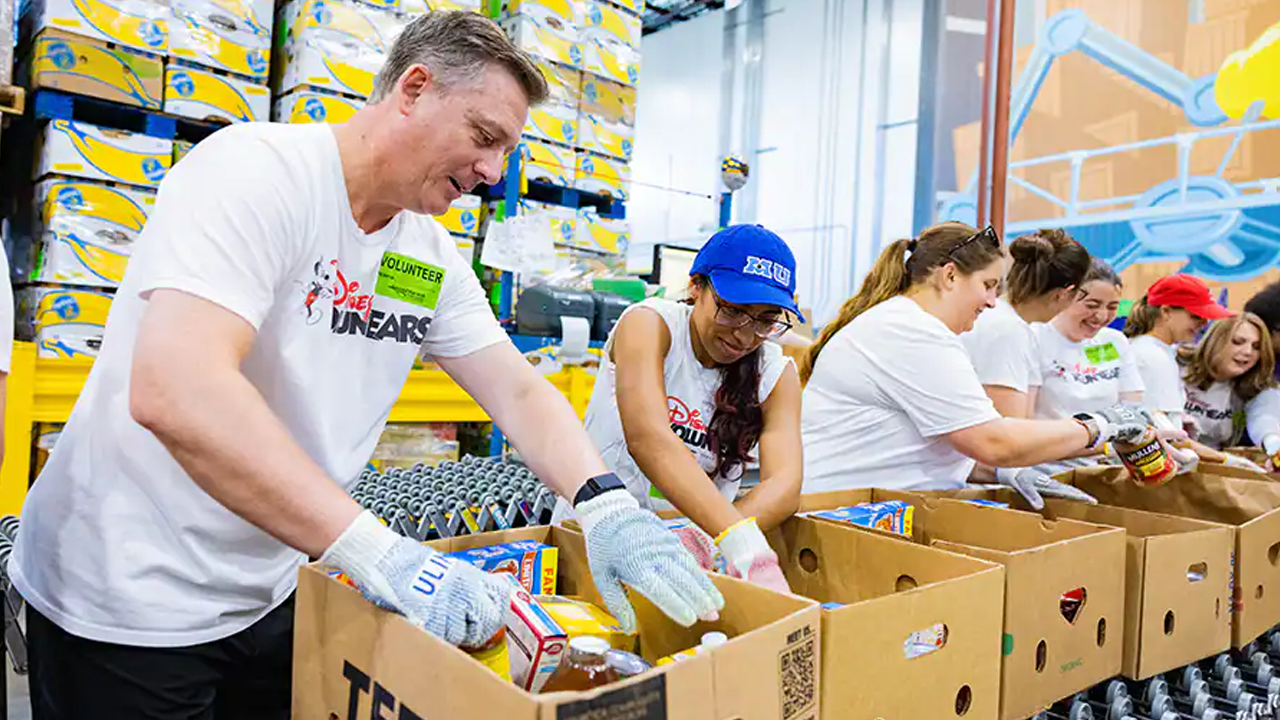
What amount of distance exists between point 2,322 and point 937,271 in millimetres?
1952

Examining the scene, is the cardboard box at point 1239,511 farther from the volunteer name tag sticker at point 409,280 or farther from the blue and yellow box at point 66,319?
the blue and yellow box at point 66,319

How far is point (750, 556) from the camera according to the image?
1462 mm

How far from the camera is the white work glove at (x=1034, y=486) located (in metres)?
2.22

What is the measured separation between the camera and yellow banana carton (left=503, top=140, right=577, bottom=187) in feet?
15.1

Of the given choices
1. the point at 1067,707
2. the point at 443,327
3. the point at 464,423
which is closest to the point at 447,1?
the point at 464,423

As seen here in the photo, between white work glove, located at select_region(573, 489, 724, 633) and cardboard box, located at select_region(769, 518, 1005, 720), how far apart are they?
151 mm

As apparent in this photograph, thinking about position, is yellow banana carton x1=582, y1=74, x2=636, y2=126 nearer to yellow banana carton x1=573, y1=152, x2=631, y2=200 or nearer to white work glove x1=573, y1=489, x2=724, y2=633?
yellow banana carton x1=573, y1=152, x2=631, y2=200

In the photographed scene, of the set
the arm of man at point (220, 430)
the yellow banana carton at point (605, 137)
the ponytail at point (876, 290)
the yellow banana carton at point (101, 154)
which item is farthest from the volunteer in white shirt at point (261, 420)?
the yellow banana carton at point (605, 137)

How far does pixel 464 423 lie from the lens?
4.55m

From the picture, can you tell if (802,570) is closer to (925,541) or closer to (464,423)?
(925,541)

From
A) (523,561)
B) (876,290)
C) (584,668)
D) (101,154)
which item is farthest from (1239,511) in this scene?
(101,154)

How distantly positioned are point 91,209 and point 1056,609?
3.62 metres

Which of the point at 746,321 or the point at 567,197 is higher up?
the point at 567,197

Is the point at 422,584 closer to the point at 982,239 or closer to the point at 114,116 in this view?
the point at 982,239
